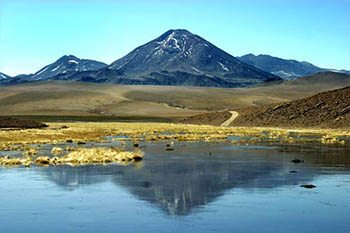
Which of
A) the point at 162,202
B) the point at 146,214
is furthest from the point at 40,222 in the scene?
the point at 162,202

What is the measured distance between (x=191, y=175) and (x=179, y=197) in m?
8.31

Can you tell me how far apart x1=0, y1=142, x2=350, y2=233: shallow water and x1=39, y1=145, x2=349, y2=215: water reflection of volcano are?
2.0 inches

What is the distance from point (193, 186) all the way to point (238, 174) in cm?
619

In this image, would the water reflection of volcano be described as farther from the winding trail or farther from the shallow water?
the winding trail

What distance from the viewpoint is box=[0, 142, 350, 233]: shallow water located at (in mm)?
21703

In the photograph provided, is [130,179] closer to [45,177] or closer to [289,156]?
[45,177]

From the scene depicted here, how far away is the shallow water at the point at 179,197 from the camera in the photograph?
21.7 metres

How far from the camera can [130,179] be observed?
33.4m

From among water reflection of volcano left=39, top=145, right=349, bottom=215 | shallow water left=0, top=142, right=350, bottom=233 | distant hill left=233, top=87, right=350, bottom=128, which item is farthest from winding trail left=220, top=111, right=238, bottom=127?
shallow water left=0, top=142, right=350, bottom=233

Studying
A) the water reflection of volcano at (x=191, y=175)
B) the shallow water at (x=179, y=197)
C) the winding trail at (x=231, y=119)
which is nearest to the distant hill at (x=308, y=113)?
the winding trail at (x=231, y=119)

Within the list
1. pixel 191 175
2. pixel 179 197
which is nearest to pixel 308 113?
pixel 191 175

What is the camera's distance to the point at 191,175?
35.7 metres

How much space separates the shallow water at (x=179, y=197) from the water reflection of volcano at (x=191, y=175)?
52mm

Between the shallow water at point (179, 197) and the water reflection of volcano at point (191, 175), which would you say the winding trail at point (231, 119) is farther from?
the shallow water at point (179, 197)
